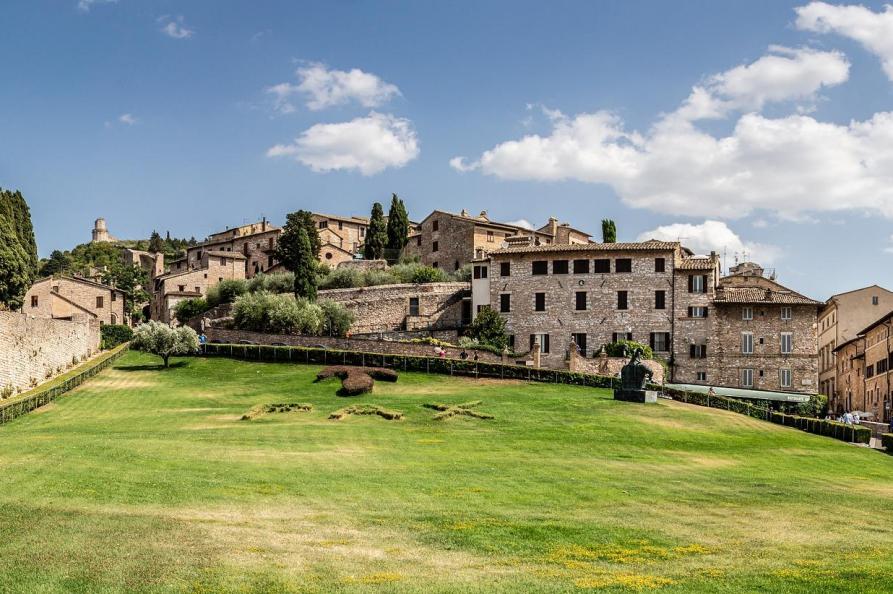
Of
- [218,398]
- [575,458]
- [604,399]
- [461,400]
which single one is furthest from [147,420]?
[604,399]

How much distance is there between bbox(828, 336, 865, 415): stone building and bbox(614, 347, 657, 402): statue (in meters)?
34.1

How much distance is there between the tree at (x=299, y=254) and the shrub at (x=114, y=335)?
16.9 meters

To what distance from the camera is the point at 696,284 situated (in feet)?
238

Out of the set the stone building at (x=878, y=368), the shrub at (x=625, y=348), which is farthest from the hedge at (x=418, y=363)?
the stone building at (x=878, y=368)

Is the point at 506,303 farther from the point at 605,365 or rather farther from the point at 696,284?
the point at 696,284

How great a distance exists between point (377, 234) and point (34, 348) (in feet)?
189

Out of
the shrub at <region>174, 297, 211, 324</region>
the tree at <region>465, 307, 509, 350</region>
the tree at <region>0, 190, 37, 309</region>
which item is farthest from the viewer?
the shrub at <region>174, 297, 211, 324</region>

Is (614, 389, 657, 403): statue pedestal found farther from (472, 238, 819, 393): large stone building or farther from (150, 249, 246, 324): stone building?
(150, 249, 246, 324): stone building

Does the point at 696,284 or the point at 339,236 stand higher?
the point at 339,236

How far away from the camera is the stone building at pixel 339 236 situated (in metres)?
115

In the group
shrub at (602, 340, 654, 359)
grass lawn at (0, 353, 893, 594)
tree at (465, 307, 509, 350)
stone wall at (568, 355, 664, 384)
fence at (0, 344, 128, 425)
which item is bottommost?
grass lawn at (0, 353, 893, 594)

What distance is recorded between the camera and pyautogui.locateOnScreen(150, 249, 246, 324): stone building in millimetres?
107000

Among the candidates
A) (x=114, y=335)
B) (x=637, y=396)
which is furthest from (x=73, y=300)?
(x=637, y=396)

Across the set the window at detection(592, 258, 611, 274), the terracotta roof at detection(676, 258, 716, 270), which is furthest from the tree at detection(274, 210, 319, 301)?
the terracotta roof at detection(676, 258, 716, 270)
